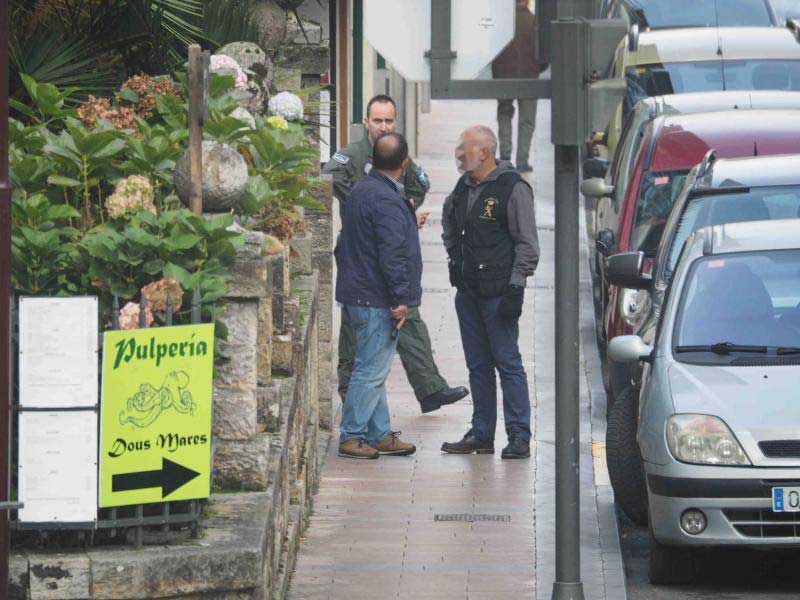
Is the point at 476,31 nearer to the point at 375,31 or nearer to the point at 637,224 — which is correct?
the point at 375,31

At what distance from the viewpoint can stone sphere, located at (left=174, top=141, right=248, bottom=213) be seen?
308 inches

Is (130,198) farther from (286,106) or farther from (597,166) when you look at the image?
(597,166)

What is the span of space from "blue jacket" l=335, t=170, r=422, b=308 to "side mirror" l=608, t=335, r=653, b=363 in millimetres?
1998

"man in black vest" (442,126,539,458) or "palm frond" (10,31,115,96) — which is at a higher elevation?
"palm frond" (10,31,115,96)

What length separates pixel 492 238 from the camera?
11.2 meters

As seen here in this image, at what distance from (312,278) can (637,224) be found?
3.05 m

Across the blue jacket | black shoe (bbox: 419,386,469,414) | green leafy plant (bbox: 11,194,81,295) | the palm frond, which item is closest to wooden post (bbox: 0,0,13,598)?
green leafy plant (bbox: 11,194,81,295)

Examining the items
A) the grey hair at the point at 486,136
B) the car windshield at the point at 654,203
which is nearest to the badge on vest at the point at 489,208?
the grey hair at the point at 486,136

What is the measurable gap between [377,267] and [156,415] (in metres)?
4.37

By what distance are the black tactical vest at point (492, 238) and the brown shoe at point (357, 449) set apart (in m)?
1.09

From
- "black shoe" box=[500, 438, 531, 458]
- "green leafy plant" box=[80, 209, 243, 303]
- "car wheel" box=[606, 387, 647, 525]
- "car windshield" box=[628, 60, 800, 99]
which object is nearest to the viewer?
"green leafy plant" box=[80, 209, 243, 303]

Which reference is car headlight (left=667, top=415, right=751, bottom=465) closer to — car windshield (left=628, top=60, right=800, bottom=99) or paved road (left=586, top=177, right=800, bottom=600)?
paved road (left=586, top=177, right=800, bottom=600)

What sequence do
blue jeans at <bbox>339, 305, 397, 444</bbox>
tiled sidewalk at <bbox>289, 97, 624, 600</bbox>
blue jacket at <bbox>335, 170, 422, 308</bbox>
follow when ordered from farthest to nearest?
blue jeans at <bbox>339, 305, 397, 444</bbox> → blue jacket at <bbox>335, 170, 422, 308</bbox> → tiled sidewalk at <bbox>289, 97, 624, 600</bbox>

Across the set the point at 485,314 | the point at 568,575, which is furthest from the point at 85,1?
the point at 568,575
